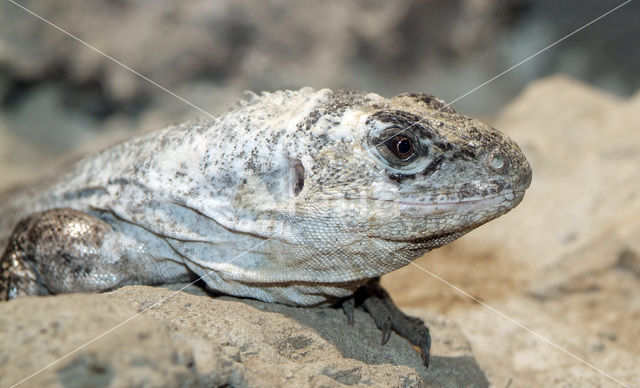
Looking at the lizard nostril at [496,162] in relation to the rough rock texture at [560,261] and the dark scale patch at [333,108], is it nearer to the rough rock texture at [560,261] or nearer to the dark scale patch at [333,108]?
the dark scale patch at [333,108]

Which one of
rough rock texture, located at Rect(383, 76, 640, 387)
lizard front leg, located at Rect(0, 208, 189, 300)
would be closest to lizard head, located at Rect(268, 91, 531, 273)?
lizard front leg, located at Rect(0, 208, 189, 300)

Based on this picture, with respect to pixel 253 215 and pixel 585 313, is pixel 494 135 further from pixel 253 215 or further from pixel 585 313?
pixel 585 313

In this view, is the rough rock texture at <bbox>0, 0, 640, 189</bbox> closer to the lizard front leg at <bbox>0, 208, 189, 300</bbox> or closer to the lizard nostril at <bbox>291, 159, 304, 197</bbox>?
the lizard front leg at <bbox>0, 208, 189, 300</bbox>

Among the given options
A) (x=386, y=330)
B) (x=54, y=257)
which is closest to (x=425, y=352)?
(x=386, y=330)

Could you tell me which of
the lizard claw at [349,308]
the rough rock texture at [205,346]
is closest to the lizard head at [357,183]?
the rough rock texture at [205,346]

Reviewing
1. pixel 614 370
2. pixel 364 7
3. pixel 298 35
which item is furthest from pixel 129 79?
pixel 614 370
